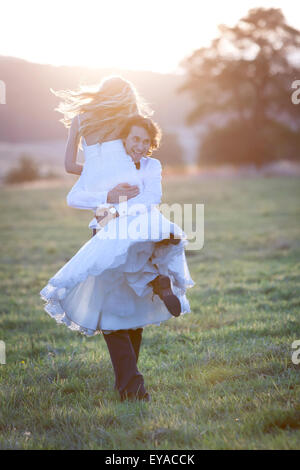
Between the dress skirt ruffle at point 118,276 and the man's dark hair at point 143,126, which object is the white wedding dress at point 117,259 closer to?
the dress skirt ruffle at point 118,276

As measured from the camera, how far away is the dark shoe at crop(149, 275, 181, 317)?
3193 millimetres

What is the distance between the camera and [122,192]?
348cm

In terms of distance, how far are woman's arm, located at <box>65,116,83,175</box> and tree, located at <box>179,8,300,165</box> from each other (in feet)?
119

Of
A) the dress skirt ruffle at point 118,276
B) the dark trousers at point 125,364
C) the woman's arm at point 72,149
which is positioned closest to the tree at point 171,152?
the woman's arm at point 72,149

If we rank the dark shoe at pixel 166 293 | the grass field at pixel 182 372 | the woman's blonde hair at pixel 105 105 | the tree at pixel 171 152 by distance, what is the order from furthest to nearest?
the tree at pixel 171 152 → the woman's blonde hair at pixel 105 105 → the dark shoe at pixel 166 293 → the grass field at pixel 182 372

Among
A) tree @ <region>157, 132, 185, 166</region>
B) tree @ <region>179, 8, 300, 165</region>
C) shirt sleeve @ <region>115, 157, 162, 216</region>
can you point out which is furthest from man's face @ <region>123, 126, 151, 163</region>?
tree @ <region>157, 132, 185, 166</region>

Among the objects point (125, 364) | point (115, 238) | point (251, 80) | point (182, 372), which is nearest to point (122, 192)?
point (115, 238)

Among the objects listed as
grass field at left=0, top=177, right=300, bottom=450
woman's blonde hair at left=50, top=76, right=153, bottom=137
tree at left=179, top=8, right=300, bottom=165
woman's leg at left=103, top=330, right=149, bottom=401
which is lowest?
grass field at left=0, top=177, right=300, bottom=450

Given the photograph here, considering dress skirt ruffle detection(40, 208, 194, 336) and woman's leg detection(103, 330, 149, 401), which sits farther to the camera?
woman's leg detection(103, 330, 149, 401)

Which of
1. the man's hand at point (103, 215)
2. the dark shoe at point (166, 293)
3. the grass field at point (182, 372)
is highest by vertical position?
the man's hand at point (103, 215)

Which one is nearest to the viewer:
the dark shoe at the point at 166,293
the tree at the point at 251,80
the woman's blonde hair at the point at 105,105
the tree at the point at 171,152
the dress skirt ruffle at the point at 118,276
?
the dark shoe at the point at 166,293

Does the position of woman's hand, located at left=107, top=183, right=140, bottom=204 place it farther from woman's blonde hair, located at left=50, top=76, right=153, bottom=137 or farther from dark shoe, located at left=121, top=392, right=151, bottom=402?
dark shoe, located at left=121, top=392, right=151, bottom=402

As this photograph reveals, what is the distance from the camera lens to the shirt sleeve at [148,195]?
347 centimetres
